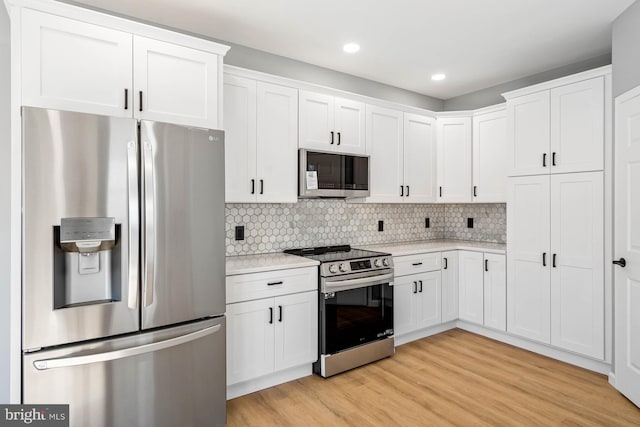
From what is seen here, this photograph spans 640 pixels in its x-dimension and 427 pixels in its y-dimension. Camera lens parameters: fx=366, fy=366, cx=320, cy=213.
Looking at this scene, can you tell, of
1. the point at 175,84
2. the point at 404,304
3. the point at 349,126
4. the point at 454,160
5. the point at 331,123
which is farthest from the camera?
the point at 454,160

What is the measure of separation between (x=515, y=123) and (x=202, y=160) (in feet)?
9.83

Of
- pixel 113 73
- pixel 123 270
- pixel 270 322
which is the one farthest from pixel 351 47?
pixel 123 270

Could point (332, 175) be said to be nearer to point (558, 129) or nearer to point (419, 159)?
point (419, 159)

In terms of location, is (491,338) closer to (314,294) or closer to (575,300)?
(575,300)

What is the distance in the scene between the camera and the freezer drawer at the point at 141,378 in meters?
1.75

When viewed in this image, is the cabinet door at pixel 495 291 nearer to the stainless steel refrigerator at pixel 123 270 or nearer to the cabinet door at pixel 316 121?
the cabinet door at pixel 316 121

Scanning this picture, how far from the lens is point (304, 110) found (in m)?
3.18

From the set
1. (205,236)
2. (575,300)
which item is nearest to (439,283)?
(575,300)

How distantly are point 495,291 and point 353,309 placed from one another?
165cm

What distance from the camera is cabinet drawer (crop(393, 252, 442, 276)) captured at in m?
3.55

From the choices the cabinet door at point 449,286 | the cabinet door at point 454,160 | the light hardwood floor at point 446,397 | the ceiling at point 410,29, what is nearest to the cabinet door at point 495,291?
the cabinet door at point 449,286

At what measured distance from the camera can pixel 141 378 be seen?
1.94 meters

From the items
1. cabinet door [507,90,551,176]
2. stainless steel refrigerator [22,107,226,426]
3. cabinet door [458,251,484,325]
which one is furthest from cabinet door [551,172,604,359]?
stainless steel refrigerator [22,107,226,426]

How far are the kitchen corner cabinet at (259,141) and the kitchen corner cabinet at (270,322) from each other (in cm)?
67
